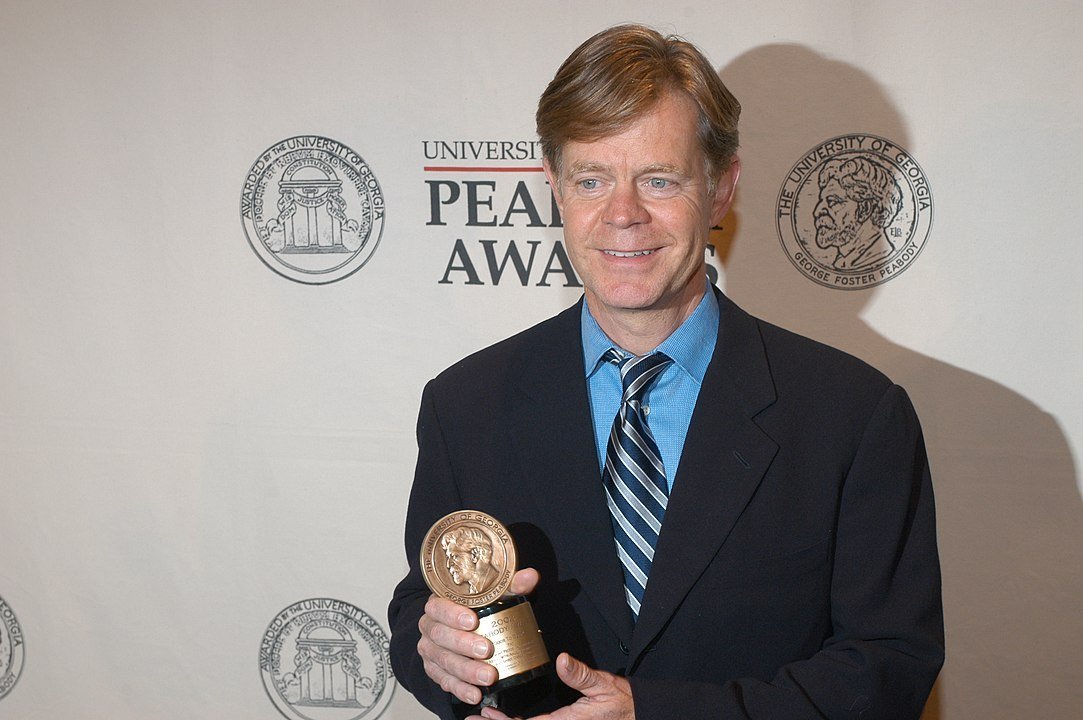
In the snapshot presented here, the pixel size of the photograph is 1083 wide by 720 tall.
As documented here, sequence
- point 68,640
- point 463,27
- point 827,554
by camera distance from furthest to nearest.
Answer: point 68,640 < point 463,27 < point 827,554

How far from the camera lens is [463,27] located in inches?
77.9

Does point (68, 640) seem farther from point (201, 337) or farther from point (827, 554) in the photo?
point (827, 554)

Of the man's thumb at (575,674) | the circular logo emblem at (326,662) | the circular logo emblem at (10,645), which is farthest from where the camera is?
the circular logo emblem at (10,645)

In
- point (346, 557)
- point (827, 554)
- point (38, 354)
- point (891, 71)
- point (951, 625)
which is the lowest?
point (951, 625)

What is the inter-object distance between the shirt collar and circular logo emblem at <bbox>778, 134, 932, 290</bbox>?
62 cm

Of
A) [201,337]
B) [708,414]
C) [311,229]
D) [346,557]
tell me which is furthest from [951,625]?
[201,337]

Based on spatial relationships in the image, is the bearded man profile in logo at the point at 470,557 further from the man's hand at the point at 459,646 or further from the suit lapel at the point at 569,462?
the suit lapel at the point at 569,462

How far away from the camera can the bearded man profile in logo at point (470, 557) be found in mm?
1158

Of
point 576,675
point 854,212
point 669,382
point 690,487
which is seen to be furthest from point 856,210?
Answer: point 576,675

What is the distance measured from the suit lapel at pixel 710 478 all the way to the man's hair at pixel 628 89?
0.88 ft

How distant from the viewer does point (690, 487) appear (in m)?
1.24

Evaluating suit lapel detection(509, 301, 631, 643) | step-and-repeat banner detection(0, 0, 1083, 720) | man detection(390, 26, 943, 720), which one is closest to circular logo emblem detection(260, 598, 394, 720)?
step-and-repeat banner detection(0, 0, 1083, 720)

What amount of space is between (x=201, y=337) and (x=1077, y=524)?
1.81 metres

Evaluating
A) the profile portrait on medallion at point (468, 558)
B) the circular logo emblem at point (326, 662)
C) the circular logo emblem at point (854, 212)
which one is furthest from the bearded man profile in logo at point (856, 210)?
the circular logo emblem at point (326, 662)
